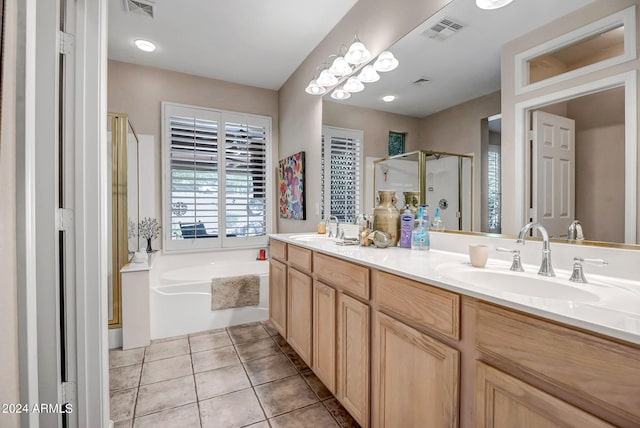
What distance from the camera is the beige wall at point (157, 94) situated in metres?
3.13

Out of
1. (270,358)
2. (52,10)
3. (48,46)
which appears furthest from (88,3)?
(270,358)

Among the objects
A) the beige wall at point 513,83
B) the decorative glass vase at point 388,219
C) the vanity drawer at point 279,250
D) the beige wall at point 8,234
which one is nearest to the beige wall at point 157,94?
the vanity drawer at point 279,250

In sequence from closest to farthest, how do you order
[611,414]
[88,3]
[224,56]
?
1. [611,414]
2. [88,3]
3. [224,56]

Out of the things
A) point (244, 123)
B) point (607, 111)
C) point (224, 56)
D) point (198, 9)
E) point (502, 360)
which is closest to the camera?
point (502, 360)

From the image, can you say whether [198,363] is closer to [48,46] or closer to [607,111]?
[48,46]

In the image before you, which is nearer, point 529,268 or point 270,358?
point 529,268

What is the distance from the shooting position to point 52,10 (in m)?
1.14

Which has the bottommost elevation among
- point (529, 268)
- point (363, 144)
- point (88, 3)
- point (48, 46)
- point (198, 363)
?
point (198, 363)

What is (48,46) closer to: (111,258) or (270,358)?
(111,258)

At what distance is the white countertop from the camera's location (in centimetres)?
59

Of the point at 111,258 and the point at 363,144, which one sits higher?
the point at 363,144

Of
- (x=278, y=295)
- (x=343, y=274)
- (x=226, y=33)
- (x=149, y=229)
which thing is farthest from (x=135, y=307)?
(x=226, y=33)

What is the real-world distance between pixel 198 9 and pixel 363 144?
169 cm

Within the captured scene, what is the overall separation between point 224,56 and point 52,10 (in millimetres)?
2053
